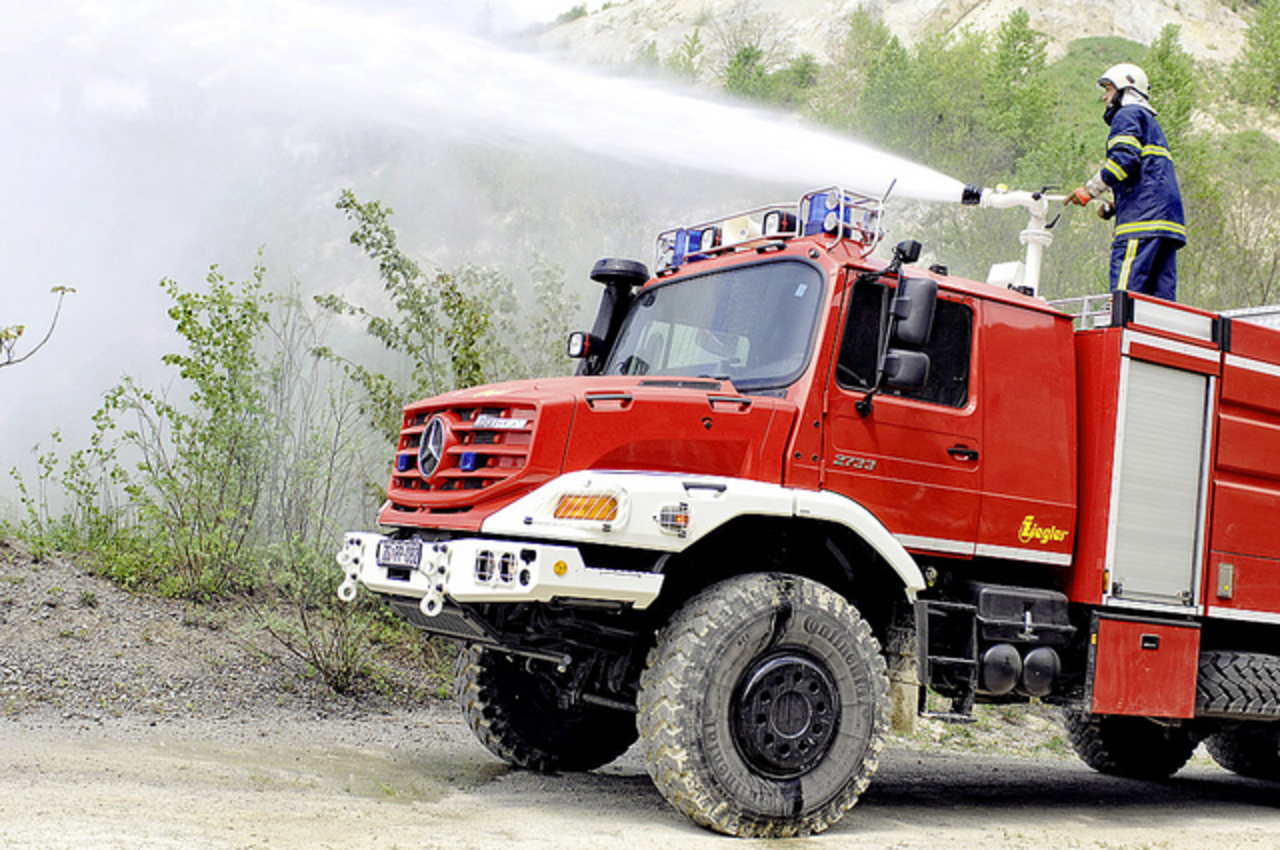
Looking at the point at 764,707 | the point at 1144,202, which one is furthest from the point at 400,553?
the point at 1144,202

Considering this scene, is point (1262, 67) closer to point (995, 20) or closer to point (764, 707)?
point (995, 20)

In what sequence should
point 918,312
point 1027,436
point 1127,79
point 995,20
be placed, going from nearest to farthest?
point 918,312 < point 1027,436 < point 1127,79 < point 995,20

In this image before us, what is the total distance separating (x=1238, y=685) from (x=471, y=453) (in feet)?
16.9

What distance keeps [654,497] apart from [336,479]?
5.56 m

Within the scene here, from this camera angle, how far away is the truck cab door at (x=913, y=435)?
20.9ft

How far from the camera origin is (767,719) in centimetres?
595

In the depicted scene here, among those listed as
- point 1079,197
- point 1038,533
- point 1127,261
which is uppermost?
point 1079,197

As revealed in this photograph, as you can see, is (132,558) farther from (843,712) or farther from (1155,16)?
(1155,16)

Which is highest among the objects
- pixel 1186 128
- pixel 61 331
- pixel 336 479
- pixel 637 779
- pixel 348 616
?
pixel 1186 128

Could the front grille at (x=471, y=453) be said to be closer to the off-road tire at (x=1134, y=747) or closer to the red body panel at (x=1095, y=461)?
the red body panel at (x=1095, y=461)

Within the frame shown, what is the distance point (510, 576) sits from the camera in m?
5.50

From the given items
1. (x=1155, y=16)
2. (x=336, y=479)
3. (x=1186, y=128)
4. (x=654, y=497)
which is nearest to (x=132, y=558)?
(x=336, y=479)

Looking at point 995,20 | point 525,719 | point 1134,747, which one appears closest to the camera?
point 525,719

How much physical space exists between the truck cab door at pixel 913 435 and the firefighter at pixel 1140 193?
2.14m
